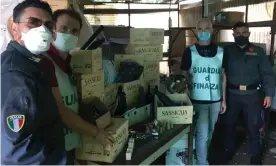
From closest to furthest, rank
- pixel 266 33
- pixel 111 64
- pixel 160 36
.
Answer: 1. pixel 111 64
2. pixel 160 36
3. pixel 266 33

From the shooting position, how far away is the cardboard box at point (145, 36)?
2.80m

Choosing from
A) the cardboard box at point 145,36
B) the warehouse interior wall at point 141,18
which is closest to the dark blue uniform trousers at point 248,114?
the cardboard box at point 145,36

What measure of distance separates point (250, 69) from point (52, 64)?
2.16 m

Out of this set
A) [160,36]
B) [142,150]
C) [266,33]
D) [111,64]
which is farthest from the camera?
[266,33]

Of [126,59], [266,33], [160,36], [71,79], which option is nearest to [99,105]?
[71,79]

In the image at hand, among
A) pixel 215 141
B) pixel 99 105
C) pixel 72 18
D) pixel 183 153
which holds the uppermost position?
pixel 72 18

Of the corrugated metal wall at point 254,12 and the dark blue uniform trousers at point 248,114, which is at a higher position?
the corrugated metal wall at point 254,12

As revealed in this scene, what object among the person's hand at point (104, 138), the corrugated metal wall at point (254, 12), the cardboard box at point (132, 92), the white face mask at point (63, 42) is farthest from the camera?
the corrugated metal wall at point (254, 12)

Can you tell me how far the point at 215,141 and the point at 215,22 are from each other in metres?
2.03

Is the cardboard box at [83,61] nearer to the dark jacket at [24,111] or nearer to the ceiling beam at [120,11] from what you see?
the dark jacket at [24,111]

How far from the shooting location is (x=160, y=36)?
10.1 feet

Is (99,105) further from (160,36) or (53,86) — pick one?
(160,36)

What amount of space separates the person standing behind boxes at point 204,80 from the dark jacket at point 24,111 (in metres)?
1.71

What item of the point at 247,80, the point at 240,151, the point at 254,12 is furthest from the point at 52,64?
the point at 254,12
